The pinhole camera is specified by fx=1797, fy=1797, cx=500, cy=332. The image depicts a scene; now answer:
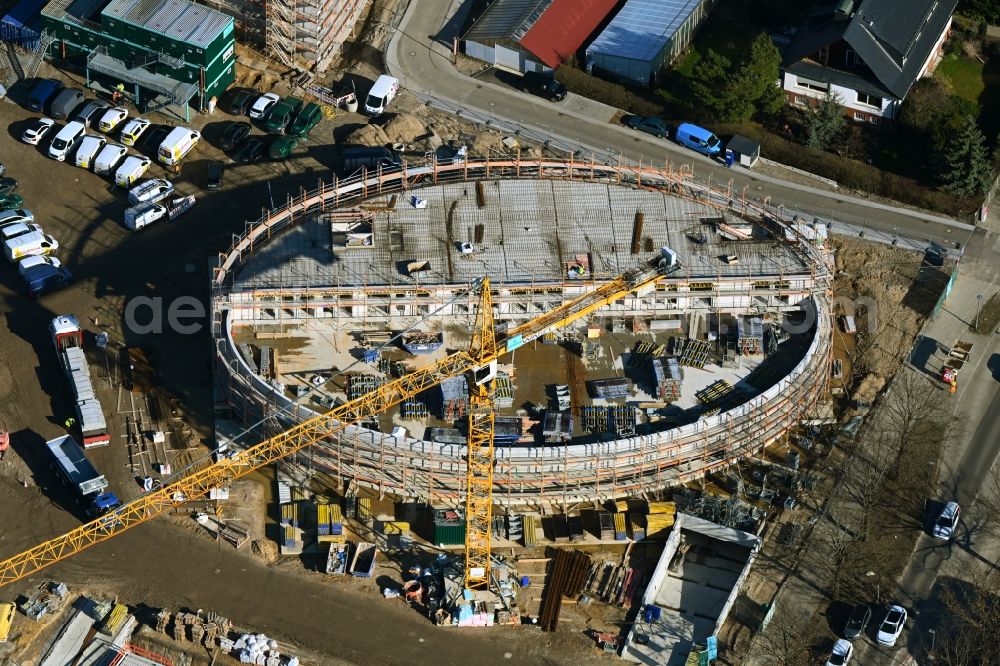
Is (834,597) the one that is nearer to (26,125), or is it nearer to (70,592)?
(70,592)

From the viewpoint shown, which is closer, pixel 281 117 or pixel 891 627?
pixel 891 627

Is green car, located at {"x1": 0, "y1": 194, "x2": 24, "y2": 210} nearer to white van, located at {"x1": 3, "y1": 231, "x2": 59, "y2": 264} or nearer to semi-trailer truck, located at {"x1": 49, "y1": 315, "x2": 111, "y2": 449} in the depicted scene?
white van, located at {"x1": 3, "y1": 231, "x2": 59, "y2": 264}

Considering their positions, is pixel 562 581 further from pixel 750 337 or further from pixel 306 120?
pixel 306 120

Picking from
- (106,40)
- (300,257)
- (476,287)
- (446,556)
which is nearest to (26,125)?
(106,40)

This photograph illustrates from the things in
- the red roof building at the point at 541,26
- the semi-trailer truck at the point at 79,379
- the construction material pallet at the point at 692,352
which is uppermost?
the red roof building at the point at 541,26

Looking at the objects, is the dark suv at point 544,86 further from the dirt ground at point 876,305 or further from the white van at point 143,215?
the white van at point 143,215

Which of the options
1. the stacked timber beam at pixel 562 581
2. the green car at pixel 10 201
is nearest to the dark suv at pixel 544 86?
the green car at pixel 10 201

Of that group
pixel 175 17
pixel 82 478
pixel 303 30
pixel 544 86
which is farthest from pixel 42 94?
pixel 544 86

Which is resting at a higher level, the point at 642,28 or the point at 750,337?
the point at 642,28
